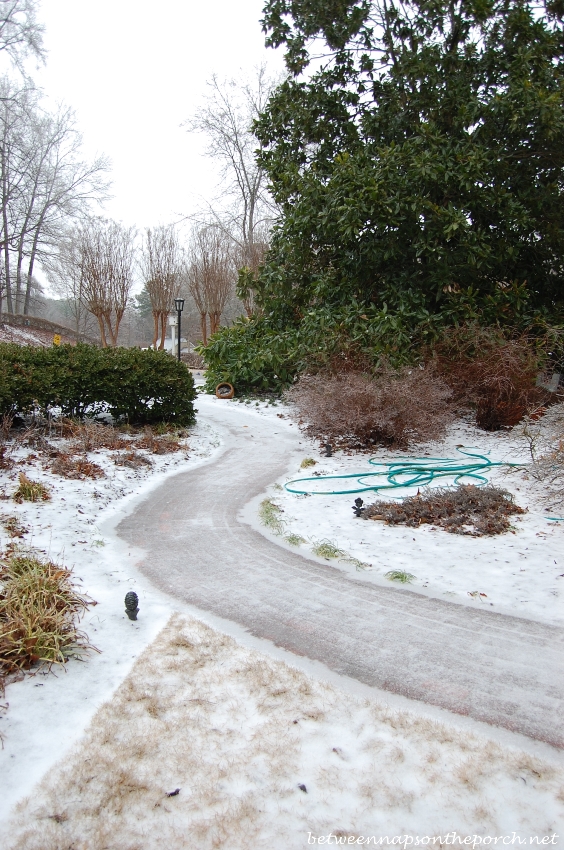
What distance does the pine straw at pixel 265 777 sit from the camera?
1872mm

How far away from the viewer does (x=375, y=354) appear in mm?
8750

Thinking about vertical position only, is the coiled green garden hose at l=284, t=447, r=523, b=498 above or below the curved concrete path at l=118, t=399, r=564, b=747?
above

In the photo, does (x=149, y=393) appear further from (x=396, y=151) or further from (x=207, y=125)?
A: (x=207, y=125)

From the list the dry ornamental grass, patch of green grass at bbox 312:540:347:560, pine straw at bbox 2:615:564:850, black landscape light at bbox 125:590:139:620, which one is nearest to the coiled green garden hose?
patch of green grass at bbox 312:540:347:560

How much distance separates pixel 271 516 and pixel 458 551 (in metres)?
1.66

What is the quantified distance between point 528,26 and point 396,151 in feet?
11.4

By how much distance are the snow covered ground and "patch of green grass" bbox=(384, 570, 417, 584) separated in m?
0.38

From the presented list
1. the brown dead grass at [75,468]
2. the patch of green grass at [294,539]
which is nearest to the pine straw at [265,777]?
the patch of green grass at [294,539]

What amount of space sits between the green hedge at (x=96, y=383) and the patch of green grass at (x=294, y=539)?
3904 mm

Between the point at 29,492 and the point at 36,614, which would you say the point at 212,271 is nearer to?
the point at 29,492

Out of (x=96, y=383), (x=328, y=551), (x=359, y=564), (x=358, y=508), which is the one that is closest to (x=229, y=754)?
(x=359, y=564)

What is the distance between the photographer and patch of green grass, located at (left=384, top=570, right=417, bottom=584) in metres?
3.83

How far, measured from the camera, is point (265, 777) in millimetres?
2086

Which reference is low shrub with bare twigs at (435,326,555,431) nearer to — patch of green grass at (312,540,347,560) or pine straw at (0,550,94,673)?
patch of green grass at (312,540,347,560)
